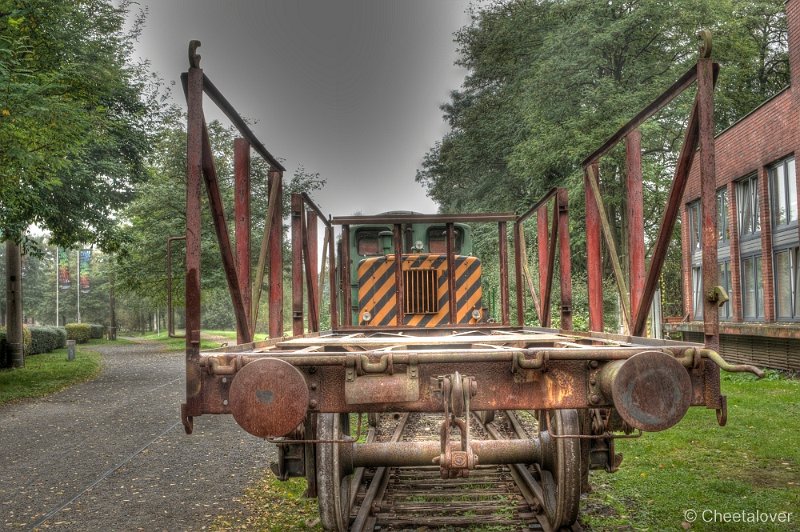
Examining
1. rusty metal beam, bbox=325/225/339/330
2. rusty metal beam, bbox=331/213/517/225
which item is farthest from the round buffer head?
rusty metal beam, bbox=325/225/339/330

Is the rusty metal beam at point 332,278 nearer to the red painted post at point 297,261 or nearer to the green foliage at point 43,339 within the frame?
the red painted post at point 297,261

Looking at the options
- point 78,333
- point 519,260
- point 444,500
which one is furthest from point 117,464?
point 78,333

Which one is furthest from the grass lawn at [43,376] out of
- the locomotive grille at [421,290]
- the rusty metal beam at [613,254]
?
the rusty metal beam at [613,254]

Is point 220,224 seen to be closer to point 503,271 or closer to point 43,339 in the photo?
point 503,271

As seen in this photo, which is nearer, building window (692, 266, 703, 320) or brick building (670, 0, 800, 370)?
brick building (670, 0, 800, 370)

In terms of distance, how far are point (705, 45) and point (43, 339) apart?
2838 centimetres

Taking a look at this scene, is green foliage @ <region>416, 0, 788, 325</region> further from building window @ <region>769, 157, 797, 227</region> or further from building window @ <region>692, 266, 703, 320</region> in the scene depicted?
building window @ <region>769, 157, 797, 227</region>

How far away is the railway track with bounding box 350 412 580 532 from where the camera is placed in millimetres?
4844

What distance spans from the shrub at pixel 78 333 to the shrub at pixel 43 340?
7720 millimetres

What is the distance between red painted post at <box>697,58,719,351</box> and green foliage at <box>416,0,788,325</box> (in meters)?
16.4

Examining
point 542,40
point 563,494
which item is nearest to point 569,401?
point 563,494

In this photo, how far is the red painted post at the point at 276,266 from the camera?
5.18 metres

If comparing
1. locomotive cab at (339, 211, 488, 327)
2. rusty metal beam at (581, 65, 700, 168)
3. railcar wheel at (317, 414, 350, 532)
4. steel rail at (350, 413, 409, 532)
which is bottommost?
steel rail at (350, 413, 409, 532)

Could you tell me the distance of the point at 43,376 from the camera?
17.2 m
